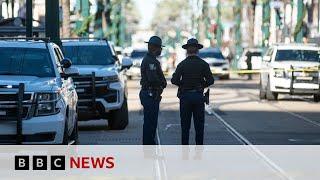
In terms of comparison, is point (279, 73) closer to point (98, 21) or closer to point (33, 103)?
point (33, 103)

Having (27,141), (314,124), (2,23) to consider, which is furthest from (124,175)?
(2,23)

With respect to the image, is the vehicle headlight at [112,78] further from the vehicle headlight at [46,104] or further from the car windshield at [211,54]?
the car windshield at [211,54]

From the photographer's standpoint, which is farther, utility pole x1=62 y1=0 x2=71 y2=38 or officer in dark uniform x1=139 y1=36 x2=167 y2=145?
utility pole x1=62 y1=0 x2=71 y2=38

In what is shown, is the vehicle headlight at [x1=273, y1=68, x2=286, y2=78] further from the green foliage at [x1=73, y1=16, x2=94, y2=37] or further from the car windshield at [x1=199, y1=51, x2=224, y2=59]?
the car windshield at [x1=199, y1=51, x2=224, y2=59]

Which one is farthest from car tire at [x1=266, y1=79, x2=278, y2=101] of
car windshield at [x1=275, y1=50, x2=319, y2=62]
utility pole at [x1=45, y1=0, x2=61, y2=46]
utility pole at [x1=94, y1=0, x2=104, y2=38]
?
utility pole at [x1=94, y1=0, x2=104, y2=38]

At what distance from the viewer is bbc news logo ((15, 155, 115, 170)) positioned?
14.5 metres

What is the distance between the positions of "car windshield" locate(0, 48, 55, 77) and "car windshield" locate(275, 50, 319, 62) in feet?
64.5

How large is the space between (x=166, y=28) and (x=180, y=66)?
601ft

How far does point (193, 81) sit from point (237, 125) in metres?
8.28

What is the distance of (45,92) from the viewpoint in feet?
47.5

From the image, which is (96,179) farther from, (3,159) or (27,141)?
(3,159)

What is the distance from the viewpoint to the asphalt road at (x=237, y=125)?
785 inches

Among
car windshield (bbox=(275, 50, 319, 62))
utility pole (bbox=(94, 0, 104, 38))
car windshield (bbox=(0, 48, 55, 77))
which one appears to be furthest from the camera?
utility pole (bbox=(94, 0, 104, 38))

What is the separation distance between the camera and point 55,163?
1488 centimetres
